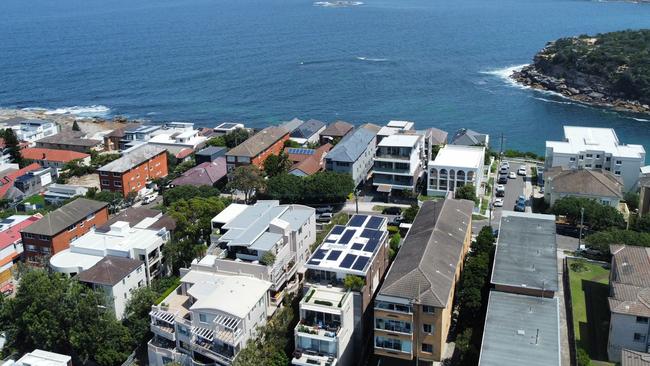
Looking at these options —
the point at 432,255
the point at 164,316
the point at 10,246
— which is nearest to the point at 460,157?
the point at 432,255

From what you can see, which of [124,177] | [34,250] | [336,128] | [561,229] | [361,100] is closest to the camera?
[34,250]

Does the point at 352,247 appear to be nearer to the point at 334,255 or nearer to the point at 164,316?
the point at 334,255

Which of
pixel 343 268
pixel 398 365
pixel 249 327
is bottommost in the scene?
pixel 398 365

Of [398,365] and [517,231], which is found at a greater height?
[517,231]

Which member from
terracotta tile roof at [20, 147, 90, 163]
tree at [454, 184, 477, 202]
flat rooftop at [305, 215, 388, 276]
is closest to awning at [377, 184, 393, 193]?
tree at [454, 184, 477, 202]

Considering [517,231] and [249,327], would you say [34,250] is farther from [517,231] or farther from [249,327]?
[517,231]

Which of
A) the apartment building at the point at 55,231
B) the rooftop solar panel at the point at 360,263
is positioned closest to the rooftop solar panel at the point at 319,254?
the rooftop solar panel at the point at 360,263

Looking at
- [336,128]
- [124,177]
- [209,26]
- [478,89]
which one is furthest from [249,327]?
[209,26]
